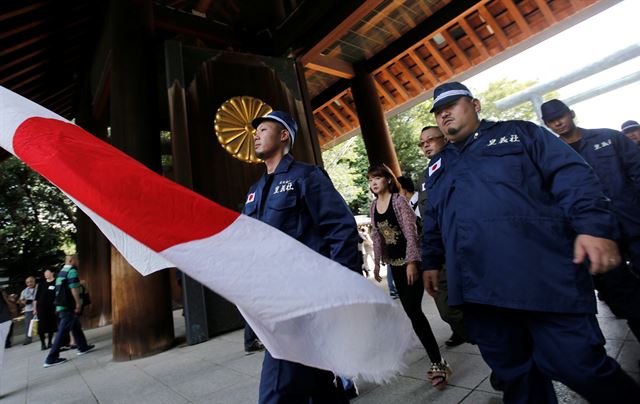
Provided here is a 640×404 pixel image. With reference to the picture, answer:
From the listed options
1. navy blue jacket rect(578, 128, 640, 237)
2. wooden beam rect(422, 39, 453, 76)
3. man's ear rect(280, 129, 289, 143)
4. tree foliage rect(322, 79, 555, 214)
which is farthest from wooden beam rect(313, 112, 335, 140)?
man's ear rect(280, 129, 289, 143)

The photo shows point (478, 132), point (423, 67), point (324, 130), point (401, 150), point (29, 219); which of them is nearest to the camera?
point (478, 132)

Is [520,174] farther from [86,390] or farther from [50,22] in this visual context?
[50,22]

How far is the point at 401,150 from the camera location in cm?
1639

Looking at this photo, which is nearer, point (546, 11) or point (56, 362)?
point (56, 362)

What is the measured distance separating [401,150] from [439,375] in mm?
15140

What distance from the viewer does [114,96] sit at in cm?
475

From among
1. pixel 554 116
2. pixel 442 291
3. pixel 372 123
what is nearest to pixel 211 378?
pixel 442 291

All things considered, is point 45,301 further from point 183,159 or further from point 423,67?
point 423,67

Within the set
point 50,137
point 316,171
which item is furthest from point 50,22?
point 316,171

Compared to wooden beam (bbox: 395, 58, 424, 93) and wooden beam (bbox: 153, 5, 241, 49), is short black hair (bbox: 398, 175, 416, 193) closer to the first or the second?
wooden beam (bbox: 153, 5, 241, 49)

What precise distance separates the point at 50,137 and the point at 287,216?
102cm

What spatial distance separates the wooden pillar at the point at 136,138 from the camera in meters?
4.32

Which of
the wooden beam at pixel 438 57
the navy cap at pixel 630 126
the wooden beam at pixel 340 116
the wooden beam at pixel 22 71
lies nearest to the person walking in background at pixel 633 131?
the navy cap at pixel 630 126

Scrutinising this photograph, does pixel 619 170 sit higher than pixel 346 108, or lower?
lower
